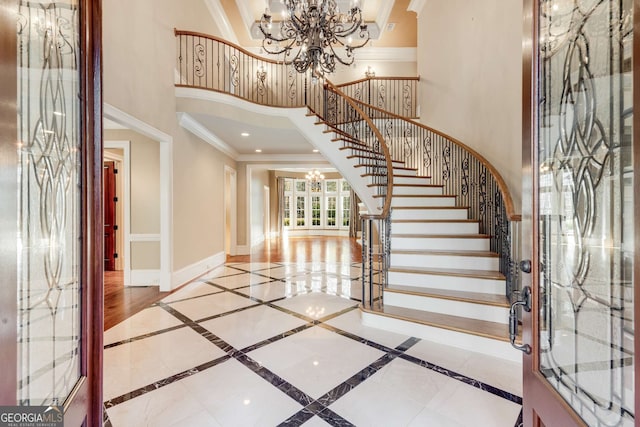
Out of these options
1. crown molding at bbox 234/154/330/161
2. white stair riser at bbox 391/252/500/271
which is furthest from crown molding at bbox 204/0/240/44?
white stair riser at bbox 391/252/500/271

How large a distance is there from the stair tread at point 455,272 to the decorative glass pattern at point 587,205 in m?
2.07

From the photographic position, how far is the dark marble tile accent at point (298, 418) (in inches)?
61.4

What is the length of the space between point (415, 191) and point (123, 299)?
459 cm

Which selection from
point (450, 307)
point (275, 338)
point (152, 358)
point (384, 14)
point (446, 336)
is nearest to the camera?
point (152, 358)

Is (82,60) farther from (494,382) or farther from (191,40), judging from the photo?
(191,40)

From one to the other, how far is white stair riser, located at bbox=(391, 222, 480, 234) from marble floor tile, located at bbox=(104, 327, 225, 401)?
263cm

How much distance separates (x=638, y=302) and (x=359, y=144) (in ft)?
17.2

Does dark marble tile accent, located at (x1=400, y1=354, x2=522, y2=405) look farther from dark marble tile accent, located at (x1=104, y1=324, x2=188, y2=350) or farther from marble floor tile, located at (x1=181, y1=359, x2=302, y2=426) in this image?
dark marble tile accent, located at (x1=104, y1=324, x2=188, y2=350)

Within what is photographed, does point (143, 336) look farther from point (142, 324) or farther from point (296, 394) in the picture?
point (296, 394)

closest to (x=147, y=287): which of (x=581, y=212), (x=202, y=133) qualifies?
(x=202, y=133)

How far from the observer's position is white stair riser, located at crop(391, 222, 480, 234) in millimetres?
3719

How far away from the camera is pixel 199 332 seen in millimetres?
2754

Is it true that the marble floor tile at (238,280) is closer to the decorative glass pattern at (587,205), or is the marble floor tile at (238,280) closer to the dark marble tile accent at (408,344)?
the dark marble tile accent at (408,344)

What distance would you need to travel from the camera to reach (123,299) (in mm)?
3828
